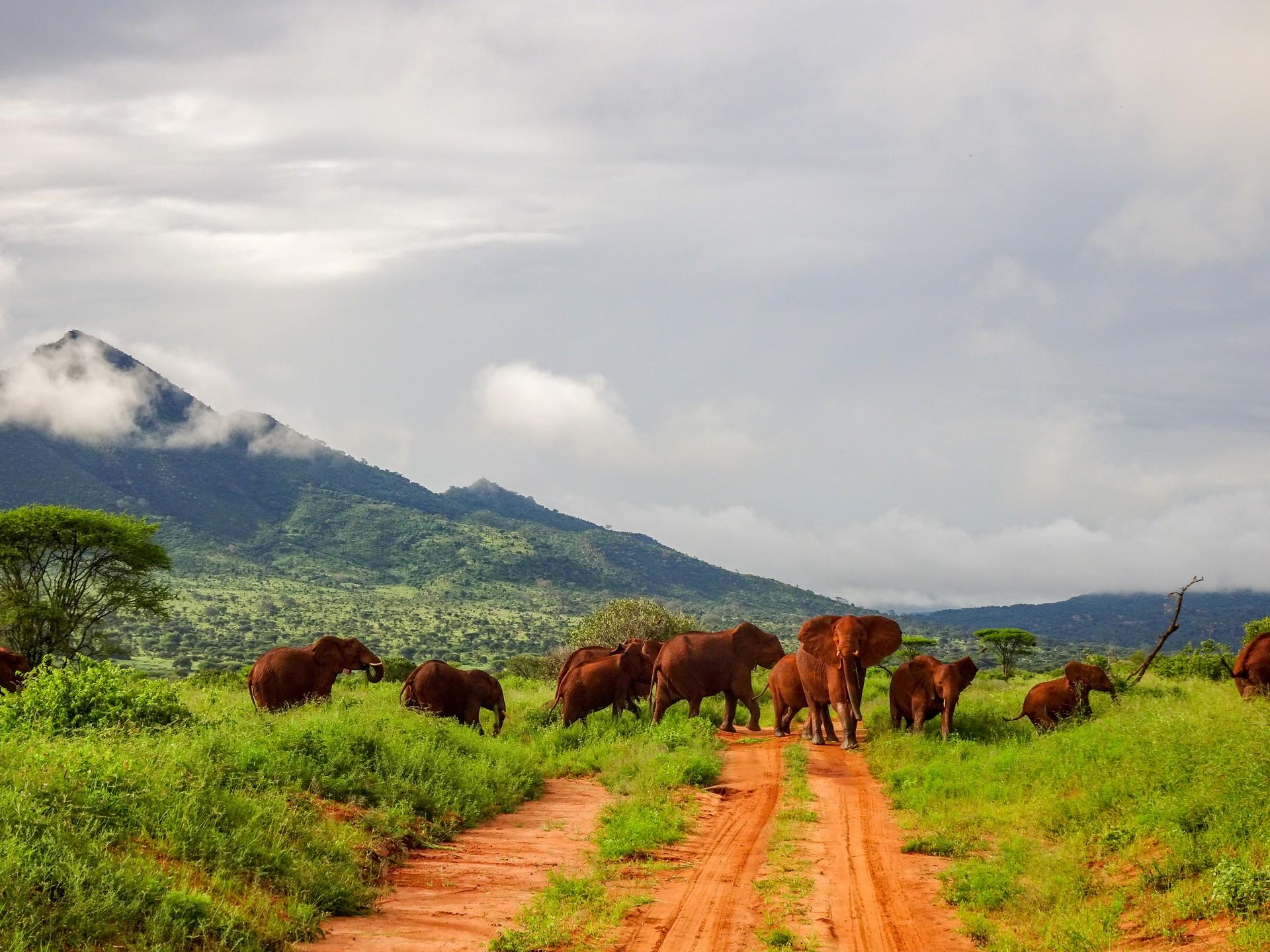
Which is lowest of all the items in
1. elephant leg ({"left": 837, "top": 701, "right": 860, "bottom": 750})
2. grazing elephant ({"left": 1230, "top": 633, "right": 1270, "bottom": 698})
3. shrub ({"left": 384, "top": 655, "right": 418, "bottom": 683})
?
shrub ({"left": 384, "top": 655, "right": 418, "bottom": 683})

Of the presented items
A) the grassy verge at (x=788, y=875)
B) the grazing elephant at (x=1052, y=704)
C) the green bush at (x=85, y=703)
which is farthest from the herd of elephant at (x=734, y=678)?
the green bush at (x=85, y=703)

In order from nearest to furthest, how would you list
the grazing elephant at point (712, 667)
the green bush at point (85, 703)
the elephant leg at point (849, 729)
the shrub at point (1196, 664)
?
the green bush at point (85, 703)
the elephant leg at point (849, 729)
the grazing elephant at point (712, 667)
the shrub at point (1196, 664)

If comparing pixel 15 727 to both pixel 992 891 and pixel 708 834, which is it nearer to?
pixel 708 834

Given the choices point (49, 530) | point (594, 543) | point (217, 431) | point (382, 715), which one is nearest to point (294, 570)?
point (217, 431)

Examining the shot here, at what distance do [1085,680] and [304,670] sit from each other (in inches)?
608

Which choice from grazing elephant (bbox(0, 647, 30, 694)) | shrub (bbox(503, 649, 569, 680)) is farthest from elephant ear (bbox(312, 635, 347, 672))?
shrub (bbox(503, 649, 569, 680))

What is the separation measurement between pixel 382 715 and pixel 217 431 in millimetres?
172093

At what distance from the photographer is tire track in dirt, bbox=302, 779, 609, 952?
8.80 metres

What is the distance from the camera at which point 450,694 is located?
66.4 ft

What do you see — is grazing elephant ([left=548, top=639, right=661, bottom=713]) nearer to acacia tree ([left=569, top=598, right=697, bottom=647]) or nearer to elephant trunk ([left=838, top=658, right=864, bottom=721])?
elephant trunk ([left=838, top=658, right=864, bottom=721])

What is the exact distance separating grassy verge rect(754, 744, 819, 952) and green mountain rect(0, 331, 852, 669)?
6443 centimetres

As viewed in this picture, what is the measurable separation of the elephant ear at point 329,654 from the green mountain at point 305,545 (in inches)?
2202

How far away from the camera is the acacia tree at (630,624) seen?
46.6m

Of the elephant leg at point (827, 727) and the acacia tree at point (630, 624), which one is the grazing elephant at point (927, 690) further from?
the acacia tree at point (630, 624)
